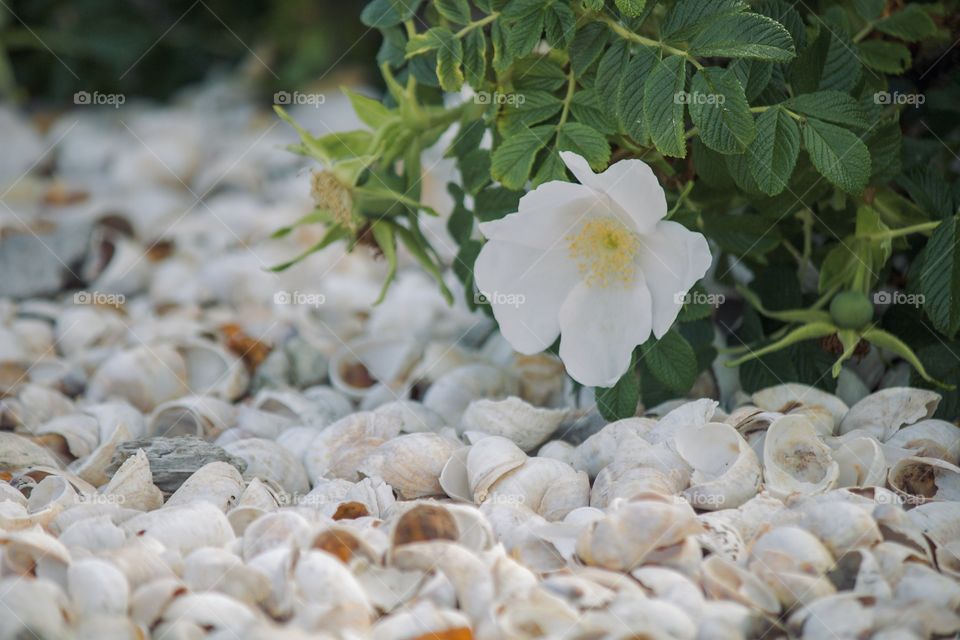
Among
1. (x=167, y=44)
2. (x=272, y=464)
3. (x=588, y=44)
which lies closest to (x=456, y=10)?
(x=588, y=44)

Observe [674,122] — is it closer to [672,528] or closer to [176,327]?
[672,528]

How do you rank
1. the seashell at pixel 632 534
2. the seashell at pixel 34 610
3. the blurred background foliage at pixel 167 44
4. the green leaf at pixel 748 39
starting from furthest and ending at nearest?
the blurred background foliage at pixel 167 44 < the green leaf at pixel 748 39 < the seashell at pixel 632 534 < the seashell at pixel 34 610

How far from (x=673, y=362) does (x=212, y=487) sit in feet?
2.02

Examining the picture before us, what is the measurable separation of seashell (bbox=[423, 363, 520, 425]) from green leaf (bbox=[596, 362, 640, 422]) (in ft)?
0.83

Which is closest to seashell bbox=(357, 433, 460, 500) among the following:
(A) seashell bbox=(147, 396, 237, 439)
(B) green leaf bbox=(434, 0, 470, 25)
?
(A) seashell bbox=(147, 396, 237, 439)

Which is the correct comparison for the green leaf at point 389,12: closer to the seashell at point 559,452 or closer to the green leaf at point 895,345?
the seashell at point 559,452

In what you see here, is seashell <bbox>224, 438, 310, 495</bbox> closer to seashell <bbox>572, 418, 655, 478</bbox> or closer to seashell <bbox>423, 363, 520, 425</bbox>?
seashell <bbox>423, 363, 520, 425</bbox>

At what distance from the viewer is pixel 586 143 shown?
4.28 ft

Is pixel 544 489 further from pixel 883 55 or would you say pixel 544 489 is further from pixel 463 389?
pixel 883 55

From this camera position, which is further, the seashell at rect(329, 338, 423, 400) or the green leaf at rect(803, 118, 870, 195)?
the seashell at rect(329, 338, 423, 400)

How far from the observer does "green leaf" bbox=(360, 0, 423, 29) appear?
146 centimetres

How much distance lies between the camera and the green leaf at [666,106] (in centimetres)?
122

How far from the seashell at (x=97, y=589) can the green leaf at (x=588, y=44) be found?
0.80 m

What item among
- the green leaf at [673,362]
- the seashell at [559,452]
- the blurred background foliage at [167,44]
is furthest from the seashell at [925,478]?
the blurred background foliage at [167,44]
